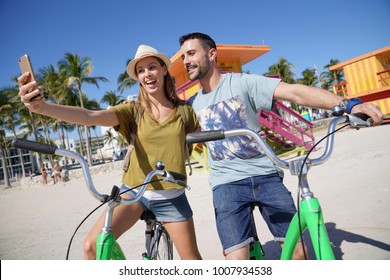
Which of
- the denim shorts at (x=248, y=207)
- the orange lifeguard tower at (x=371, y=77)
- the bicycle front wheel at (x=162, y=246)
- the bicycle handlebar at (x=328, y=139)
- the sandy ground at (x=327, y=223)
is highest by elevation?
the orange lifeguard tower at (x=371, y=77)

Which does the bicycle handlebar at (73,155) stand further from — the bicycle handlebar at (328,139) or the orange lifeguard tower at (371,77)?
the orange lifeguard tower at (371,77)

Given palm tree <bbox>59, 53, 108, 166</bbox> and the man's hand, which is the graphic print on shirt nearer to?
the man's hand

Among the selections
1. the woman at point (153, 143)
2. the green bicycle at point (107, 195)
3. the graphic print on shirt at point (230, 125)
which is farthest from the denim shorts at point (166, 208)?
the graphic print on shirt at point (230, 125)

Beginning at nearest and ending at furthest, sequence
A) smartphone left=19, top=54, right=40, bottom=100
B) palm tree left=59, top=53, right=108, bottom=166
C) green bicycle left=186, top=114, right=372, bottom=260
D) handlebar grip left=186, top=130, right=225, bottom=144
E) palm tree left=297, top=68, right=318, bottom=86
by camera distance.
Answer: green bicycle left=186, top=114, right=372, bottom=260 < handlebar grip left=186, top=130, right=225, bottom=144 < smartphone left=19, top=54, right=40, bottom=100 < palm tree left=59, top=53, right=108, bottom=166 < palm tree left=297, top=68, right=318, bottom=86

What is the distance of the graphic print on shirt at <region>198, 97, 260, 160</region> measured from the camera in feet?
5.77

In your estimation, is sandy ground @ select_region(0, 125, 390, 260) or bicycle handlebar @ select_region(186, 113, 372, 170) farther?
sandy ground @ select_region(0, 125, 390, 260)

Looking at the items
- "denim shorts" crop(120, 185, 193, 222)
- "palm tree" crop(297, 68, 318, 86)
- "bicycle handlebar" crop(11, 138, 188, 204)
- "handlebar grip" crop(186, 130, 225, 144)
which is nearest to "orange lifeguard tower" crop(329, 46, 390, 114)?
"denim shorts" crop(120, 185, 193, 222)

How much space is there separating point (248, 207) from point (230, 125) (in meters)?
0.54

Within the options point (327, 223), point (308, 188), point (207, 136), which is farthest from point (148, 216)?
point (327, 223)

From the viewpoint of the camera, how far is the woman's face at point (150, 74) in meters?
1.89
